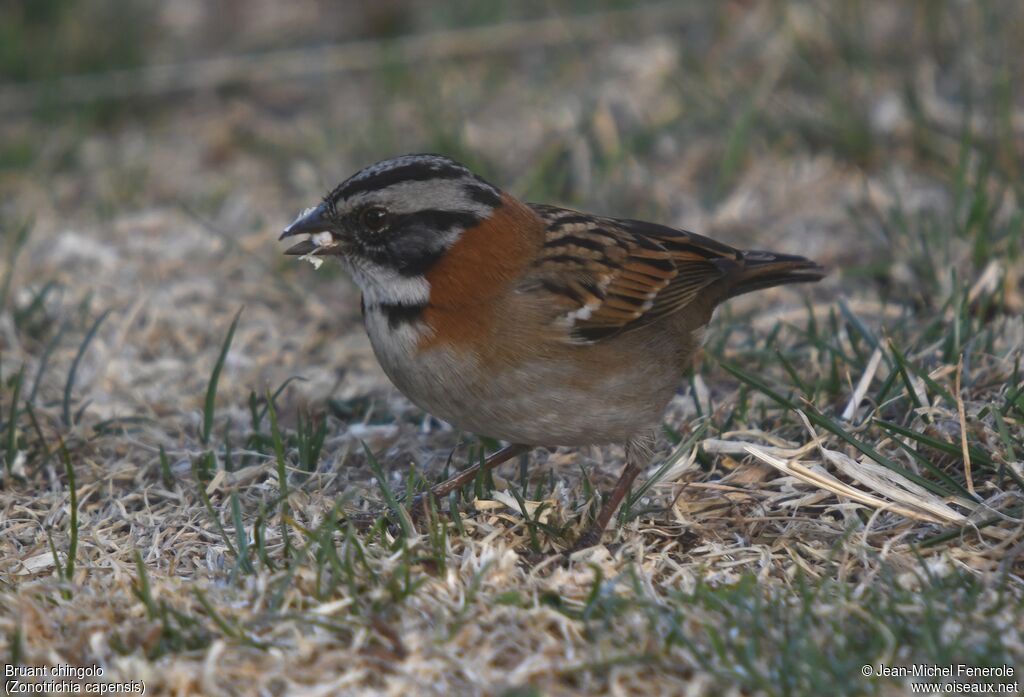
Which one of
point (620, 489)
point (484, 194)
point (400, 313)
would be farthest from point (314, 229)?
point (620, 489)

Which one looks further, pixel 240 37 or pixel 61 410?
pixel 240 37

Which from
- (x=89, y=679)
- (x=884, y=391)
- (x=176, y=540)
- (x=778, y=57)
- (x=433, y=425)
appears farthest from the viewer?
(x=778, y=57)

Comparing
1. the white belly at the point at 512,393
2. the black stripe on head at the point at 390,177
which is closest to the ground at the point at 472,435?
the white belly at the point at 512,393

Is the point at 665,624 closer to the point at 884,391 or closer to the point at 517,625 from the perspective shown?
the point at 517,625

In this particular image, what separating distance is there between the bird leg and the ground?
63mm

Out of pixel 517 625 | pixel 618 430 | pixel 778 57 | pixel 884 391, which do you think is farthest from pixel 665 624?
pixel 778 57

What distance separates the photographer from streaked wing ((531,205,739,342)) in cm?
Result: 498

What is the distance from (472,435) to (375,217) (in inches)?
51.5

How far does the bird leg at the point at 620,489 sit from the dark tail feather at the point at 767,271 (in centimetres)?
100

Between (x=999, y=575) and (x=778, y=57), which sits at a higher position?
(x=778, y=57)

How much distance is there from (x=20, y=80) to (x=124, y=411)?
4574 millimetres

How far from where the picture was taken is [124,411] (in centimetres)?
593

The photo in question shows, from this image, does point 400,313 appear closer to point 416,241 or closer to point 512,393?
point 416,241

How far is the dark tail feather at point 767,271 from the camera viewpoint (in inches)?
219
